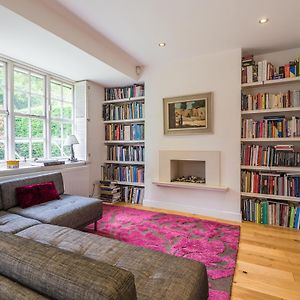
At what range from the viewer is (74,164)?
357cm

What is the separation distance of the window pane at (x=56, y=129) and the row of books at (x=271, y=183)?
310 cm

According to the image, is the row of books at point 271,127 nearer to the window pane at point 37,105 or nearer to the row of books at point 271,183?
the row of books at point 271,183

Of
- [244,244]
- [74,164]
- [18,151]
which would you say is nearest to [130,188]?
[74,164]

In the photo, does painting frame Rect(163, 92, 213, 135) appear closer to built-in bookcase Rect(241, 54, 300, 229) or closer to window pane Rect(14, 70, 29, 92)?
built-in bookcase Rect(241, 54, 300, 229)

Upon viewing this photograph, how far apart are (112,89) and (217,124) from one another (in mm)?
2203

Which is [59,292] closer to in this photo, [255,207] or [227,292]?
[227,292]

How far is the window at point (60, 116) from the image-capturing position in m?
3.60

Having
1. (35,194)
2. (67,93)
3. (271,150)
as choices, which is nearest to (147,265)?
(35,194)

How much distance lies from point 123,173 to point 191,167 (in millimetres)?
1308

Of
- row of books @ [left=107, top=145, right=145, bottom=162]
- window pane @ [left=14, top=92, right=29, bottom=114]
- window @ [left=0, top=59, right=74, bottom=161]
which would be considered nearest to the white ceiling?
window @ [left=0, top=59, right=74, bottom=161]

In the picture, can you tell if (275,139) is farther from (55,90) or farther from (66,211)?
(55,90)

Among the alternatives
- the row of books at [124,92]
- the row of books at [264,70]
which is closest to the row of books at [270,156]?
the row of books at [264,70]

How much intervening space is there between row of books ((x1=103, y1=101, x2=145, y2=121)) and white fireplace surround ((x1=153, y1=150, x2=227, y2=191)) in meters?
0.89

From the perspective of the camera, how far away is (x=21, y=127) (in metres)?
3.10
